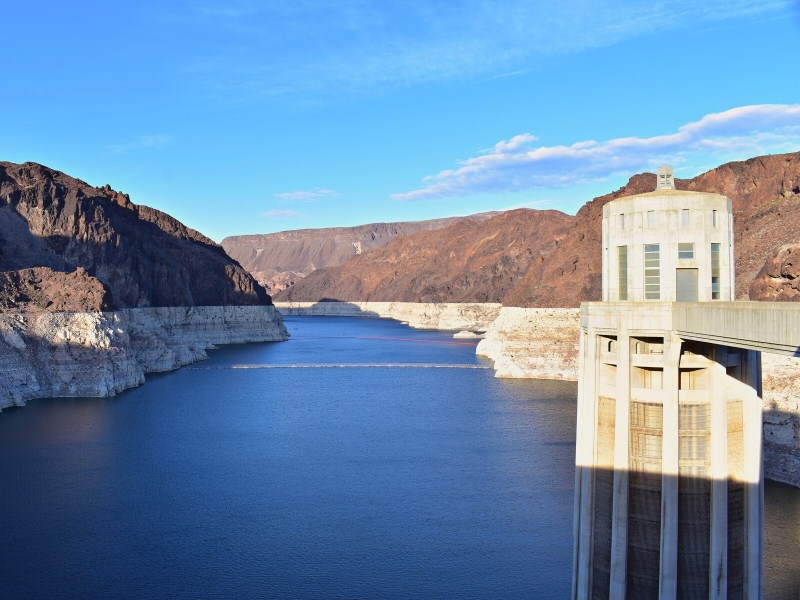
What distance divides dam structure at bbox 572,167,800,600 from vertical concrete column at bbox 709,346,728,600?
26 millimetres

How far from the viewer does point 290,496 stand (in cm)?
3569

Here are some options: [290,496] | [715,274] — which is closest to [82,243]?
[290,496]

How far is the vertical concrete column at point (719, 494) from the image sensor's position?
1595 cm

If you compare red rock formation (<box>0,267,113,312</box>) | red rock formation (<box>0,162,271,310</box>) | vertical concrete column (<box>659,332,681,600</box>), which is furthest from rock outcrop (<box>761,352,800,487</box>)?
red rock formation (<box>0,162,271,310</box>)

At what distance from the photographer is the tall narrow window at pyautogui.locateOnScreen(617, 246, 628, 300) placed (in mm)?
17719

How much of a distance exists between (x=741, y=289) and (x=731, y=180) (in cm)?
3556

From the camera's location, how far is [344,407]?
204 feet

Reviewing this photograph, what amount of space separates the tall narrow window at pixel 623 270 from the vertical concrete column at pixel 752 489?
119 inches

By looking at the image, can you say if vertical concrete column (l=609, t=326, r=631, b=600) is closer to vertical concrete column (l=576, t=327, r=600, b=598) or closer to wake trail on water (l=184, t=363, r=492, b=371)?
vertical concrete column (l=576, t=327, r=600, b=598)

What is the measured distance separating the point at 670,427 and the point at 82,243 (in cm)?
9650

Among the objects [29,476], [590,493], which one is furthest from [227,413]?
[590,493]

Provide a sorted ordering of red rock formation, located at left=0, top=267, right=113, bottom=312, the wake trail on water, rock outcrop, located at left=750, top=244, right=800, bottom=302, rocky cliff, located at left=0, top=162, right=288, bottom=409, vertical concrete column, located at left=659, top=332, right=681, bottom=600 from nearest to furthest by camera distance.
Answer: vertical concrete column, located at left=659, top=332, right=681, bottom=600
rock outcrop, located at left=750, top=244, right=800, bottom=302
rocky cliff, located at left=0, top=162, right=288, bottom=409
red rock formation, located at left=0, top=267, right=113, bottom=312
the wake trail on water

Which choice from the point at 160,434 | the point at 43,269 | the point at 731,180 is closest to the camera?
the point at 160,434

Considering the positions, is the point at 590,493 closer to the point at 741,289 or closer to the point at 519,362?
the point at 741,289
